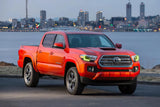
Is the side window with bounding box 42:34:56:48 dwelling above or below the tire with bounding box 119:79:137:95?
above

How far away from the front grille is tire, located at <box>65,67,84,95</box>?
2.68ft

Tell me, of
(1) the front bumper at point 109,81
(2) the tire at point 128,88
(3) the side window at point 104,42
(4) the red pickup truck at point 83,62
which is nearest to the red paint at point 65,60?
(4) the red pickup truck at point 83,62

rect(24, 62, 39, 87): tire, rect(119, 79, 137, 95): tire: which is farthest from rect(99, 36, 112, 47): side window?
rect(24, 62, 39, 87): tire

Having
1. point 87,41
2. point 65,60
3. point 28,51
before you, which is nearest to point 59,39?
point 87,41

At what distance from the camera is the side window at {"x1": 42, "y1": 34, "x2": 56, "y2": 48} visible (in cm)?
1563

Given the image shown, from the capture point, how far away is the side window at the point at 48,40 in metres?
15.6

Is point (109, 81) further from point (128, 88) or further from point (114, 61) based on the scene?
point (128, 88)

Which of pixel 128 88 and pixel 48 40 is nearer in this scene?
pixel 128 88

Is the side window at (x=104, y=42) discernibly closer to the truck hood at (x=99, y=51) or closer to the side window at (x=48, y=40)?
the truck hood at (x=99, y=51)

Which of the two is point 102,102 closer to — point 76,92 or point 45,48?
point 76,92

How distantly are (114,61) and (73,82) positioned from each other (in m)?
1.36

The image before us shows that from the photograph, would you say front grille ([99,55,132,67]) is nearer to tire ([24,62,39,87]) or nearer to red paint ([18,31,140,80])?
red paint ([18,31,140,80])

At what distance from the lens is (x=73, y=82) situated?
13.9 m

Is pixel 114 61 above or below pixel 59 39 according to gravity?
below
